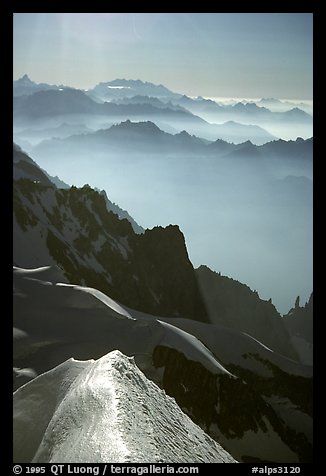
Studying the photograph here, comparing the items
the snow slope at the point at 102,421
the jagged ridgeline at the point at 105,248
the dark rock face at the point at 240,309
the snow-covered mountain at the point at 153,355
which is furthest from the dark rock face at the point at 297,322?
the snow slope at the point at 102,421

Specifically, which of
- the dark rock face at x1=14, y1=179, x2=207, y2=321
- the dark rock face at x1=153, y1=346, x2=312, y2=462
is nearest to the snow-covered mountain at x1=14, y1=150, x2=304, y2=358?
the dark rock face at x1=14, y1=179, x2=207, y2=321

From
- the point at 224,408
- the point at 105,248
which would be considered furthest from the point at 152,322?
the point at 105,248

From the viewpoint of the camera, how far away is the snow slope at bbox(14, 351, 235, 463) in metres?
5.77

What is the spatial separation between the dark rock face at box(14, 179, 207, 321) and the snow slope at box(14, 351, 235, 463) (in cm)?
3674

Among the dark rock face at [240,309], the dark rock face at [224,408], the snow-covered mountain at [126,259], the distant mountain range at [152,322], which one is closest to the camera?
the distant mountain range at [152,322]

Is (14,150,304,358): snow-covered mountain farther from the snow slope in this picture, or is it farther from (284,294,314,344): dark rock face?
the snow slope

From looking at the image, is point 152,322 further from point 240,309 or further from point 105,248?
point 240,309

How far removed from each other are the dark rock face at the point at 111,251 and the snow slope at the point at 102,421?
3674 cm

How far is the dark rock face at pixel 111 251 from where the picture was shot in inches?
1847

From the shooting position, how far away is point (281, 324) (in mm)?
62438

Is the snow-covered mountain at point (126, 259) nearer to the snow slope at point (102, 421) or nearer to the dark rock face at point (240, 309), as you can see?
the dark rock face at point (240, 309)

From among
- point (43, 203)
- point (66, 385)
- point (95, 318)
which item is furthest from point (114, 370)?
point (43, 203)
